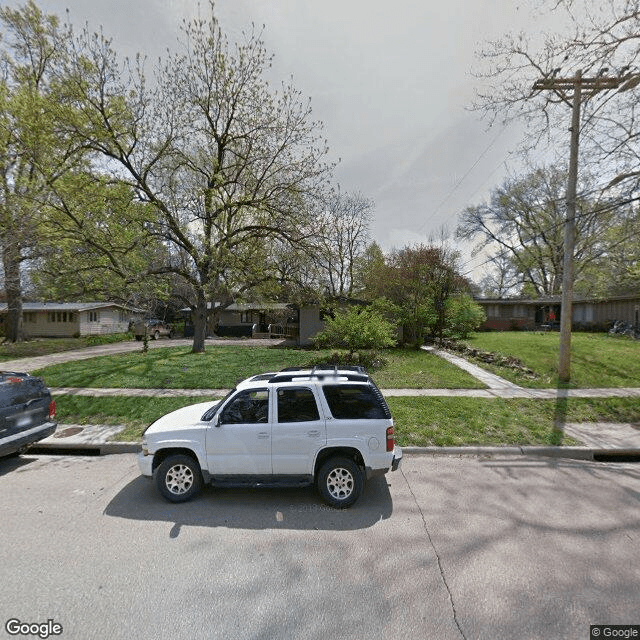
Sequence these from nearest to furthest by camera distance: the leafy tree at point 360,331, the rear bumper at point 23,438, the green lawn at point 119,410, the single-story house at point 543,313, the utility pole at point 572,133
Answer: the rear bumper at point 23,438, the green lawn at point 119,410, the utility pole at point 572,133, the leafy tree at point 360,331, the single-story house at point 543,313

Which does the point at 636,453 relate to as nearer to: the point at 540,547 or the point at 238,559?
the point at 540,547

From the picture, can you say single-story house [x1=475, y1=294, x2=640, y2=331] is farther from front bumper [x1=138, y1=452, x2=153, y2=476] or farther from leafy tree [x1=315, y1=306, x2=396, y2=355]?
front bumper [x1=138, y1=452, x2=153, y2=476]

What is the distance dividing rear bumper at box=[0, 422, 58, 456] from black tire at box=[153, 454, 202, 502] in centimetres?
283

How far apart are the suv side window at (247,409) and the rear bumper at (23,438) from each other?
377 centimetres

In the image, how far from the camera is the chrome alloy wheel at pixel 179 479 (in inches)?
173

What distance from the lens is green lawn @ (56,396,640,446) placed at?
21.5 ft

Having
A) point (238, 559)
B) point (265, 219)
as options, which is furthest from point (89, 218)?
point (238, 559)

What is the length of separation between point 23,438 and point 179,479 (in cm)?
325

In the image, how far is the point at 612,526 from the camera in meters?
3.76

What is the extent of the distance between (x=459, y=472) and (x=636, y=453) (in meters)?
3.65

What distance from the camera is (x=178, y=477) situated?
4418 millimetres

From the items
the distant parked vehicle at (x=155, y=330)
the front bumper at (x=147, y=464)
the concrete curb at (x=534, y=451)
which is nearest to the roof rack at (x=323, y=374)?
the front bumper at (x=147, y=464)

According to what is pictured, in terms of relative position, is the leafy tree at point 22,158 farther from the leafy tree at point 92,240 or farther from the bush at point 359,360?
the bush at point 359,360

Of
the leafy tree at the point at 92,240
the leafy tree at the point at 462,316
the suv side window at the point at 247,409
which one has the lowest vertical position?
the suv side window at the point at 247,409
